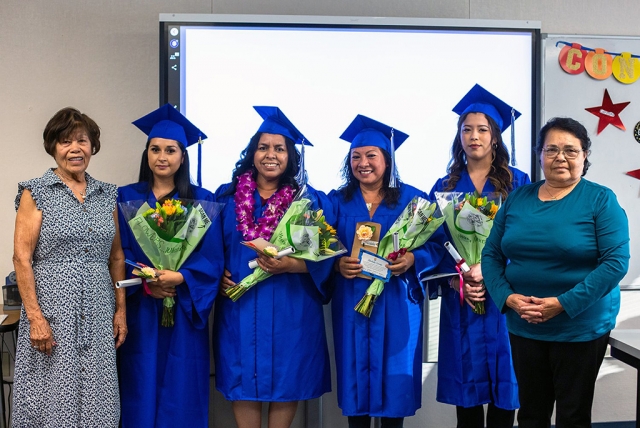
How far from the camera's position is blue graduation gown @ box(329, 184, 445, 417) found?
2609mm

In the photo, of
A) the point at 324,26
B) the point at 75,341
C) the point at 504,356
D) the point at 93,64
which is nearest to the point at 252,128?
the point at 324,26

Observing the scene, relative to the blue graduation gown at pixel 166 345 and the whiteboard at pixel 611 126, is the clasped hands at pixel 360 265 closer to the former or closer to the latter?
the blue graduation gown at pixel 166 345

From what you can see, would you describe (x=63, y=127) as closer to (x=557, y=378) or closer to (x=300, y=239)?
(x=300, y=239)

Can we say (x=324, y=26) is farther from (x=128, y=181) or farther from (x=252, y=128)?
(x=128, y=181)

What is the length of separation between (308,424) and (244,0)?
2388 millimetres

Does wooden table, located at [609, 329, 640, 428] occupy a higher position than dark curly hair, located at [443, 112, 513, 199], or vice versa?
dark curly hair, located at [443, 112, 513, 199]

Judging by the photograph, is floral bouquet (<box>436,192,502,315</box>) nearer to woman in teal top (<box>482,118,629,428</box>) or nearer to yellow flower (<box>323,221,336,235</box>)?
woman in teal top (<box>482,118,629,428</box>)

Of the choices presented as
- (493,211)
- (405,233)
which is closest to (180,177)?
(405,233)

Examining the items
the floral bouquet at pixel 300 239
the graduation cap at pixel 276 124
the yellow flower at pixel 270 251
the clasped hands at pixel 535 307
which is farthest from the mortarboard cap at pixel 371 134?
the clasped hands at pixel 535 307

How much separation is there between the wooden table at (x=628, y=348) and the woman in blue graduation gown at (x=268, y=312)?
1.13 metres

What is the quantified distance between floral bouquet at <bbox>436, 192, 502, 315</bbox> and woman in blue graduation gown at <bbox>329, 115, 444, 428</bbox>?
13 cm

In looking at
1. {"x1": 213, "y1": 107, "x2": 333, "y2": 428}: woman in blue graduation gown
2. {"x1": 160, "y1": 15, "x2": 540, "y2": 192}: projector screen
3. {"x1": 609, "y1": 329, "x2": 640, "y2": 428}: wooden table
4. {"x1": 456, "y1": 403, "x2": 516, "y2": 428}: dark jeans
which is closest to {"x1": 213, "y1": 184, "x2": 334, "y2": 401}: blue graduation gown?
{"x1": 213, "y1": 107, "x2": 333, "y2": 428}: woman in blue graduation gown

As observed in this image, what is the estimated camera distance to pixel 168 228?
2.43m

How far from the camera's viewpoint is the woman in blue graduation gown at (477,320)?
2.61 meters
